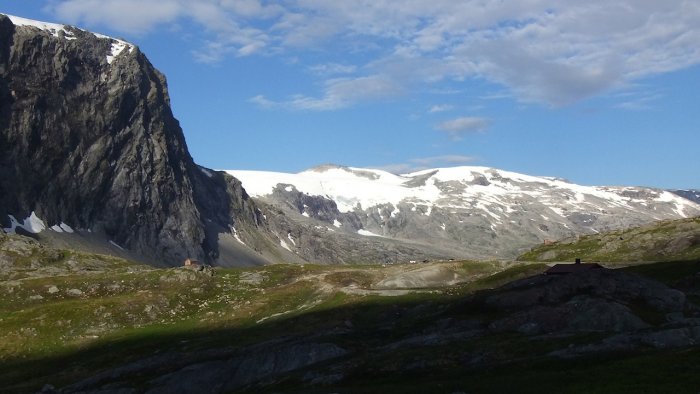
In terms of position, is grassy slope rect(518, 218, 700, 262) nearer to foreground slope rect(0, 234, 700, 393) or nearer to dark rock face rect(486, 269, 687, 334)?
foreground slope rect(0, 234, 700, 393)

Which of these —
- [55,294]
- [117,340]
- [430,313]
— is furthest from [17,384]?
[430,313]

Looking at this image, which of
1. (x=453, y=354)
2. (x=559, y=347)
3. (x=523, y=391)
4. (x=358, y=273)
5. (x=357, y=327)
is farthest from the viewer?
(x=358, y=273)

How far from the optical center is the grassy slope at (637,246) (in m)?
122

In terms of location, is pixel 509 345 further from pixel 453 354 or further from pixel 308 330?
pixel 308 330

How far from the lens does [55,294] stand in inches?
4454

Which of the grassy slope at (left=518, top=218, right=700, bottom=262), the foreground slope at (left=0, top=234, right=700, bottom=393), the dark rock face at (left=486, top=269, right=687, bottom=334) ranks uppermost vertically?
the grassy slope at (left=518, top=218, right=700, bottom=262)

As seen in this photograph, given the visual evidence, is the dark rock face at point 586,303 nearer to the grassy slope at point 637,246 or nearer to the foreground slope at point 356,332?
the foreground slope at point 356,332

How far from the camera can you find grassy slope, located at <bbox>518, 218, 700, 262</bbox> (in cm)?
12223

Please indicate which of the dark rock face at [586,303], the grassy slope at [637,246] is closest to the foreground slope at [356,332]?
the dark rock face at [586,303]

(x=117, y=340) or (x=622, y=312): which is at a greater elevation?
(x=622, y=312)

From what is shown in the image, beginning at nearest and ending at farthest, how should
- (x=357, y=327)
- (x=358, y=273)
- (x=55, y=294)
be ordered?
(x=357, y=327), (x=55, y=294), (x=358, y=273)

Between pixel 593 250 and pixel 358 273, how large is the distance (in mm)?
54507

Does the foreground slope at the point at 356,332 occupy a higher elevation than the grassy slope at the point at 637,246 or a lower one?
lower

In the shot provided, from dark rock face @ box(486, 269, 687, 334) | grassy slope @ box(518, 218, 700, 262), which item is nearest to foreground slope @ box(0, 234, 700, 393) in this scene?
dark rock face @ box(486, 269, 687, 334)
